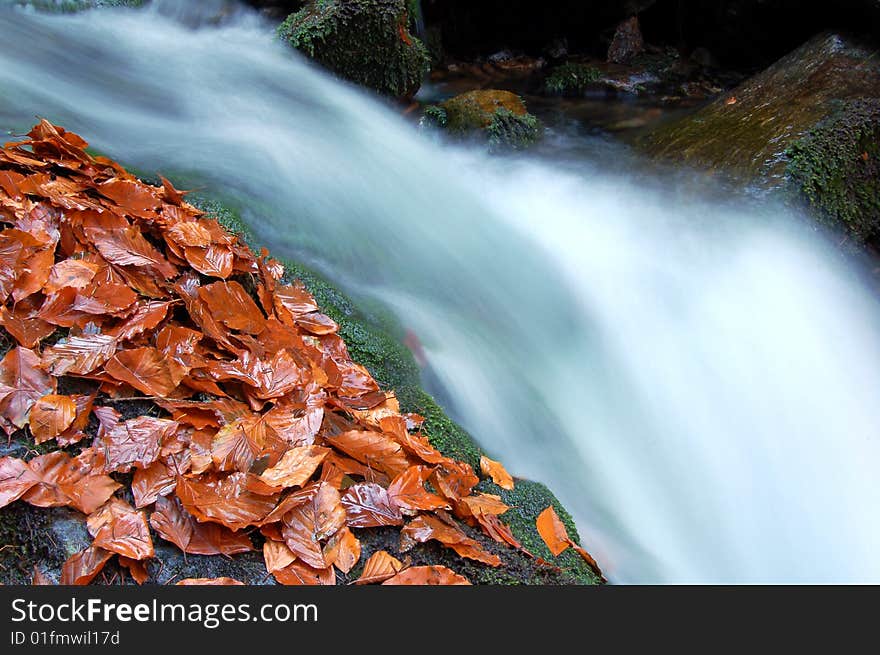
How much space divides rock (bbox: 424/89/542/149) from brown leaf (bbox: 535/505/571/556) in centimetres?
424

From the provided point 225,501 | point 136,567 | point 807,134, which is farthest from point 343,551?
point 807,134

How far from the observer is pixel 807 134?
15.6 ft

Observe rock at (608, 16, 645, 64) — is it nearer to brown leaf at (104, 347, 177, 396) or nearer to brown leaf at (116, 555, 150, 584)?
brown leaf at (104, 347, 177, 396)

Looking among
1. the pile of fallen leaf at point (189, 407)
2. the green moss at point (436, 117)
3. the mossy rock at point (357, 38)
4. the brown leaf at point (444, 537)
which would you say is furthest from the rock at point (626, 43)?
the brown leaf at point (444, 537)

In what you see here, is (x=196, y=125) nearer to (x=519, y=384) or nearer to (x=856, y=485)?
(x=519, y=384)

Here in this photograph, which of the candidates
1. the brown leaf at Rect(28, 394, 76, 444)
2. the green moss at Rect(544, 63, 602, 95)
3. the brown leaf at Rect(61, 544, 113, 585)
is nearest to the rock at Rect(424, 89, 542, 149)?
the green moss at Rect(544, 63, 602, 95)

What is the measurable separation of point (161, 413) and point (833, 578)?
9.23 feet

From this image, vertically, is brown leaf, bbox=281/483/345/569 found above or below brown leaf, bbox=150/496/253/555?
above

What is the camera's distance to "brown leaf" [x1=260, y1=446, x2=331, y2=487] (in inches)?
68.2

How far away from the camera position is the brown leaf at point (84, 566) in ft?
4.80

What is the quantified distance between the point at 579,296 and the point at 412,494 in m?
2.22

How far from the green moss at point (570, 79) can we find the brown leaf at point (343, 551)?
6925 millimetres

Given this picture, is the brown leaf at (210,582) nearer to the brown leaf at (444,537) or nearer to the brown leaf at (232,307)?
the brown leaf at (444,537)

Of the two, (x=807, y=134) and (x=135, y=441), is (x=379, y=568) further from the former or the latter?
(x=807, y=134)
